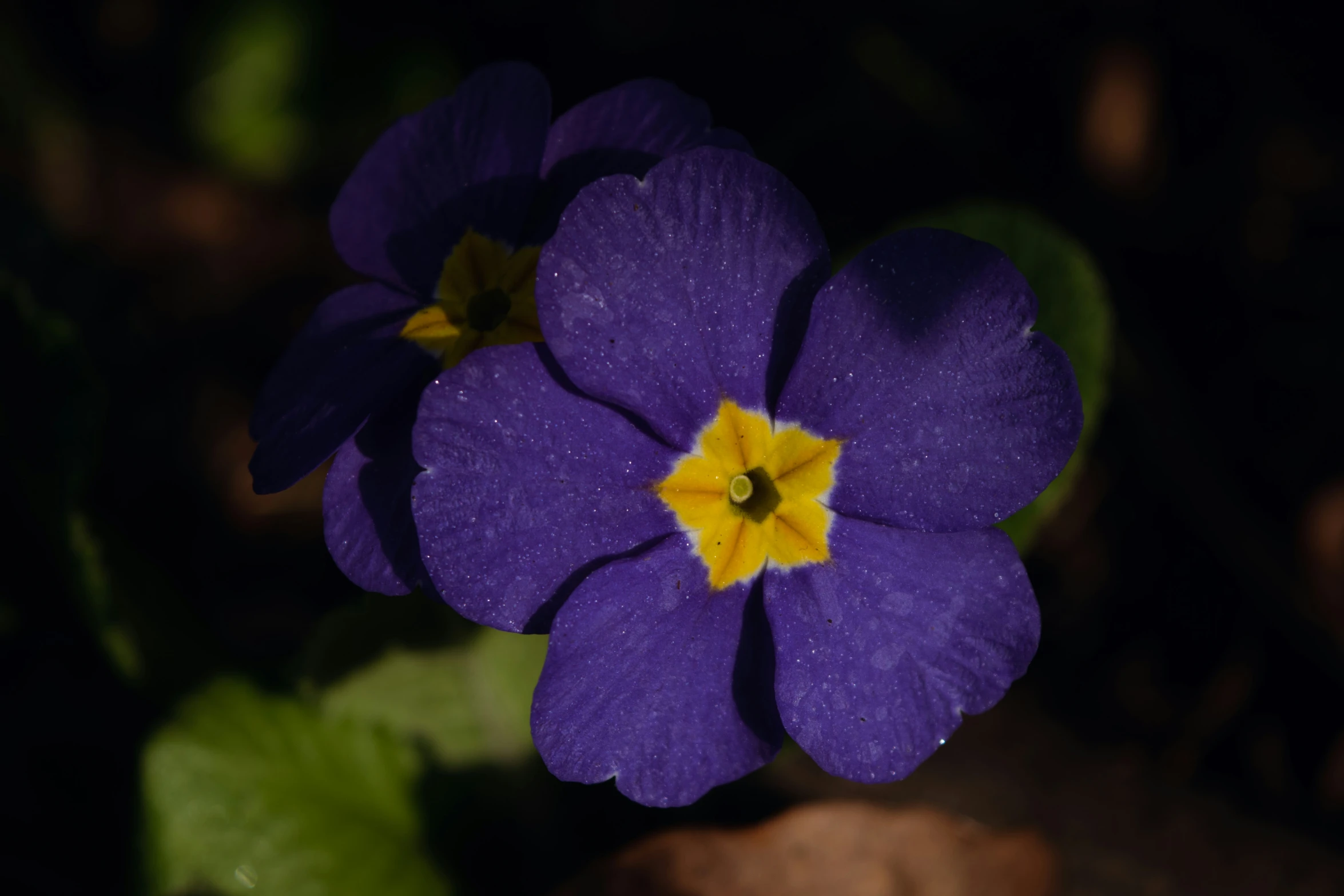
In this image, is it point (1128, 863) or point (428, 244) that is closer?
point (428, 244)

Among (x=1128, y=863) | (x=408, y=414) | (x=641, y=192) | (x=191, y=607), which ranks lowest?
(x=1128, y=863)

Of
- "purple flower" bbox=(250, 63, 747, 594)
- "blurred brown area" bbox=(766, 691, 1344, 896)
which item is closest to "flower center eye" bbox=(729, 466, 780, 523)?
"purple flower" bbox=(250, 63, 747, 594)

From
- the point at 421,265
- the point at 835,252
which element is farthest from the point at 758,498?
the point at 835,252

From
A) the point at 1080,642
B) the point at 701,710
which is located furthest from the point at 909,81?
the point at 701,710

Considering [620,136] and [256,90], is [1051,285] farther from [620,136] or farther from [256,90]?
[256,90]

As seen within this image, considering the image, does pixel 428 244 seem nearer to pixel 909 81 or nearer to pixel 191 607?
pixel 191 607

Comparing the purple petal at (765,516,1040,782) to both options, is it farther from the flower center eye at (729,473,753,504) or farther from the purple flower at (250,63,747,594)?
the purple flower at (250,63,747,594)
